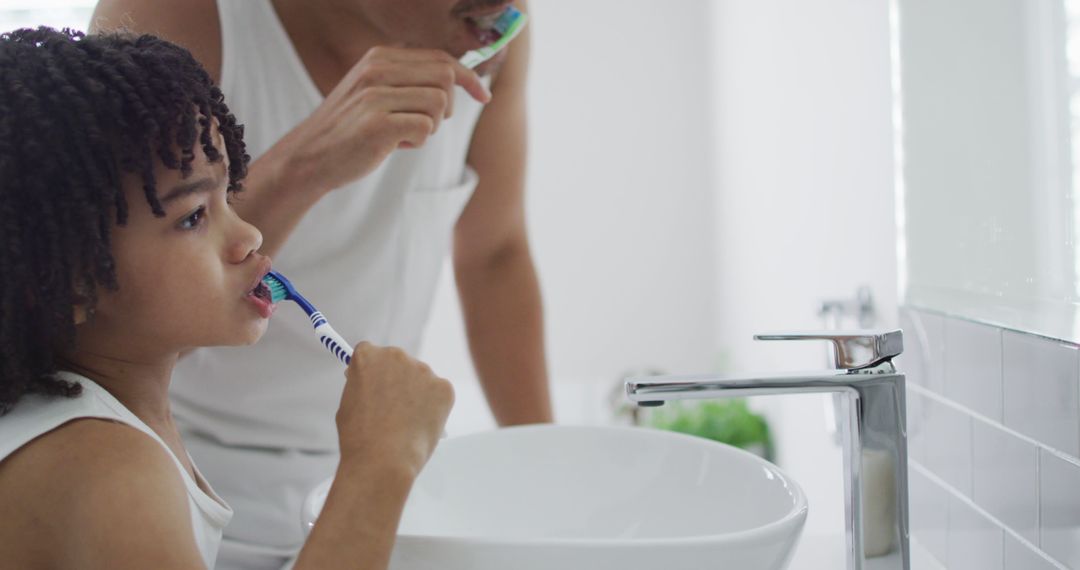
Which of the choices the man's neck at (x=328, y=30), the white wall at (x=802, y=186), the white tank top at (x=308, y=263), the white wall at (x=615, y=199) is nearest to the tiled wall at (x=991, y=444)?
the white wall at (x=802, y=186)

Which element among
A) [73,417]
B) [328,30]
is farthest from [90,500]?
[328,30]

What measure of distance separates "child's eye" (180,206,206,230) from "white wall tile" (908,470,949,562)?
66 centimetres

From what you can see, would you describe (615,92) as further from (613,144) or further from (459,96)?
(459,96)

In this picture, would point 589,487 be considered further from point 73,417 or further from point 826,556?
point 73,417

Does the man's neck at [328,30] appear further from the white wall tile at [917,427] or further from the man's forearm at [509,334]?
the white wall tile at [917,427]

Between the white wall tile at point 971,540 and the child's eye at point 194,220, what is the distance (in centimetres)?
64

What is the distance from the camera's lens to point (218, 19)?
83 cm

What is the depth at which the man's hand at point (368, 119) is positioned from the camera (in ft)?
2.52

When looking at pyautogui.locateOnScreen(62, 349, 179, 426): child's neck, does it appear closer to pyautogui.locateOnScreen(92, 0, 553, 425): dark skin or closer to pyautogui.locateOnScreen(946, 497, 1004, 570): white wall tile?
pyautogui.locateOnScreen(92, 0, 553, 425): dark skin

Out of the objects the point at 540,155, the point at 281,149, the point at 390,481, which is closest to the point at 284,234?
the point at 281,149

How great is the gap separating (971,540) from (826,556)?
4.6 inches

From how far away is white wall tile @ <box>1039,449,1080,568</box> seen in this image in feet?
2.07

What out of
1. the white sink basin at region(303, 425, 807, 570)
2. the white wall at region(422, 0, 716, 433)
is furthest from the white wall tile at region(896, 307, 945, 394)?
the white wall at region(422, 0, 716, 433)

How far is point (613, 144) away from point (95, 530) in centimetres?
271
